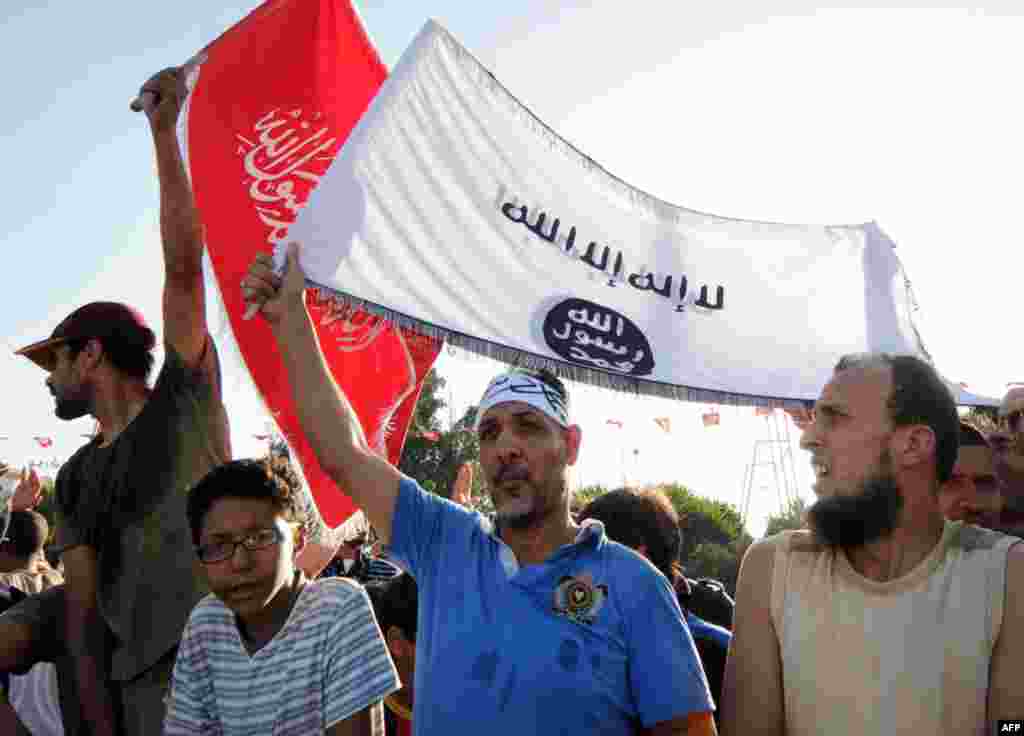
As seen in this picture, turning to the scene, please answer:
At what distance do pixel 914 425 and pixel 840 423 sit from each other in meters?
0.18

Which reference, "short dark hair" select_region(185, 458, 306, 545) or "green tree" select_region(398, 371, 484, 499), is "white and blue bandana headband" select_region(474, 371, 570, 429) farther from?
"green tree" select_region(398, 371, 484, 499)

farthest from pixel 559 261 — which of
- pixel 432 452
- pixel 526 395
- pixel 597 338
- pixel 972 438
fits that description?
pixel 432 452

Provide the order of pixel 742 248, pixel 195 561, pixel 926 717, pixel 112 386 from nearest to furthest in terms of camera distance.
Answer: pixel 926 717, pixel 195 561, pixel 112 386, pixel 742 248

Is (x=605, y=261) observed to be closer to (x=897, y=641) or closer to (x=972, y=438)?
(x=972, y=438)

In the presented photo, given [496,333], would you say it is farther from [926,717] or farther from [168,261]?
[926,717]

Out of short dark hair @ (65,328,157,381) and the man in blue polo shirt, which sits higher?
short dark hair @ (65,328,157,381)

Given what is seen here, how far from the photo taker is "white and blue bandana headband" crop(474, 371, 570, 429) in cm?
284

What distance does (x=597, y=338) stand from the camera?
3.48 m

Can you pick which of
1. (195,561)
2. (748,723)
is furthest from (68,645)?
(748,723)

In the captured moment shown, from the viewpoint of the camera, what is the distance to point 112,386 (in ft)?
11.7

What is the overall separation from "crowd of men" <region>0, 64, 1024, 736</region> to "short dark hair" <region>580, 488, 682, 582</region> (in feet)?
2.40

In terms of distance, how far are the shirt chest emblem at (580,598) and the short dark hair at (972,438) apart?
1.99 m

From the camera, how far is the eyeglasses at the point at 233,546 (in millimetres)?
2775

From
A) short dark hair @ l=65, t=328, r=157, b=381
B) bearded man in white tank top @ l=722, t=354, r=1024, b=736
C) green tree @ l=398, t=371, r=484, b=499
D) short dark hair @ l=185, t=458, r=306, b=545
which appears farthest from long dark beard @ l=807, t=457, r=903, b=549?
green tree @ l=398, t=371, r=484, b=499
